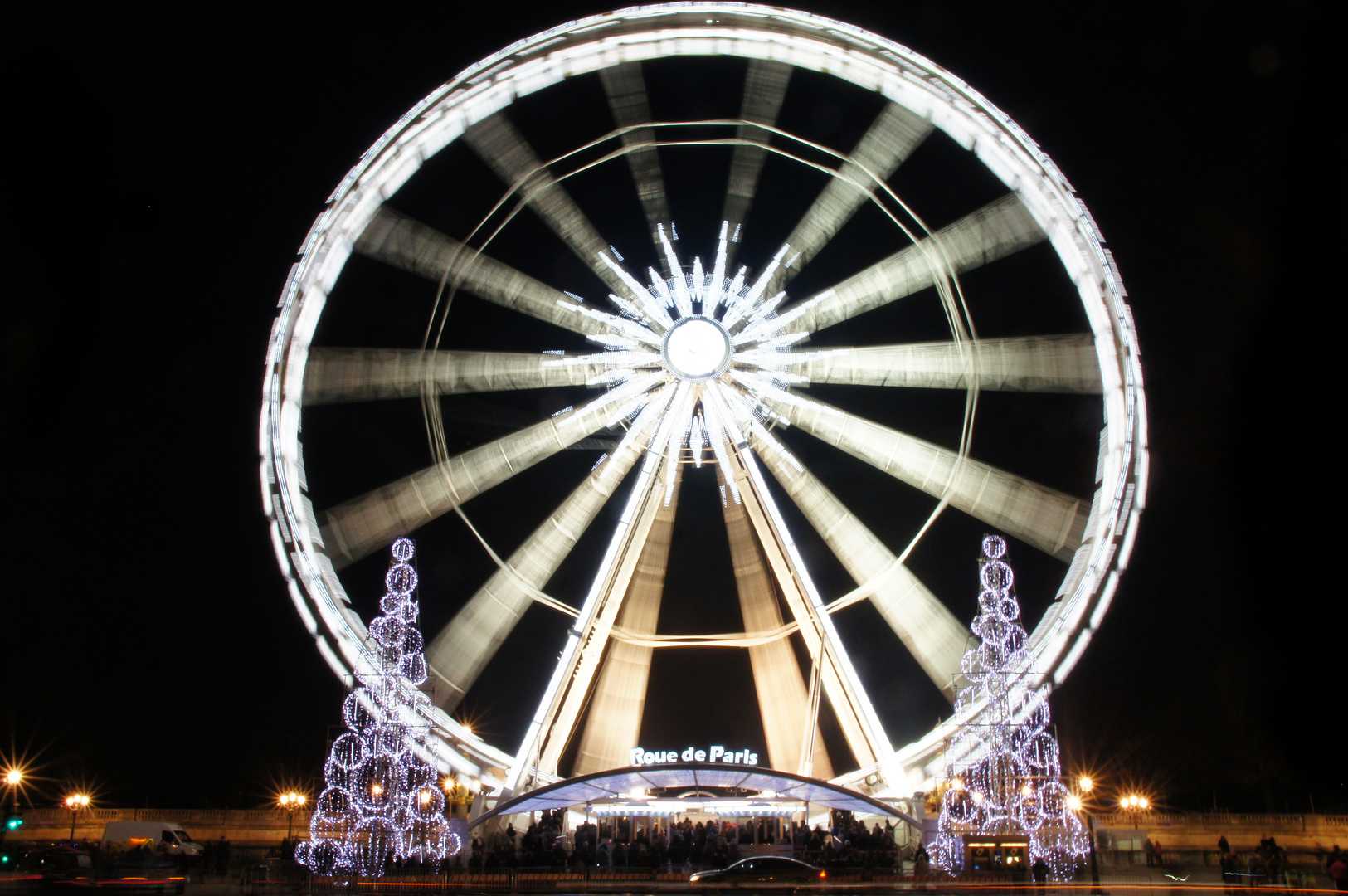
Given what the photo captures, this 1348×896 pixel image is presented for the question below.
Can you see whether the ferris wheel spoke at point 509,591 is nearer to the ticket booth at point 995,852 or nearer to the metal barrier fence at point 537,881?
Result: the metal barrier fence at point 537,881

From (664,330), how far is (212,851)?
11.2 meters

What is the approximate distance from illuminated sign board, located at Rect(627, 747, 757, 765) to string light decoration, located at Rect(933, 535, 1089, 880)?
3.83 m

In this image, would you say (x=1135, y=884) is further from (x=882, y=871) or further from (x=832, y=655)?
(x=832, y=655)

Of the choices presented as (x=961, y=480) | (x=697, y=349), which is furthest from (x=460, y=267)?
(x=961, y=480)

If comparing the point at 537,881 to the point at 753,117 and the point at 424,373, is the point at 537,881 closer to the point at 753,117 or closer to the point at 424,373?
the point at 424,373

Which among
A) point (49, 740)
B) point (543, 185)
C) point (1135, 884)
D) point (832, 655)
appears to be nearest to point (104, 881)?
point (832, 655)

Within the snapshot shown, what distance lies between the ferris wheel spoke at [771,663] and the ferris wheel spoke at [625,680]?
1.43 metres

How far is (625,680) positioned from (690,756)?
5.79 feet

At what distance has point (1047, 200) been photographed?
48.8ft

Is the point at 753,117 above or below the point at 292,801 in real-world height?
above

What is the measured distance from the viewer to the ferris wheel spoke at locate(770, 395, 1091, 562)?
48.4 ft

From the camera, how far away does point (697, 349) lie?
15648 mm

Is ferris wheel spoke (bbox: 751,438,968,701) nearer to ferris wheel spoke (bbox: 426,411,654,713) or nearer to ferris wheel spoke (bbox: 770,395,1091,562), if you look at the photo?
ferris wheel spoke (bbox: 770,395,1091,562)

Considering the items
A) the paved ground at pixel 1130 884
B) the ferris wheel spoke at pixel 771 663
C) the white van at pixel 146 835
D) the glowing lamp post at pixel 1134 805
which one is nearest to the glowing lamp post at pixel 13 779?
the white van at pixel 146 835
